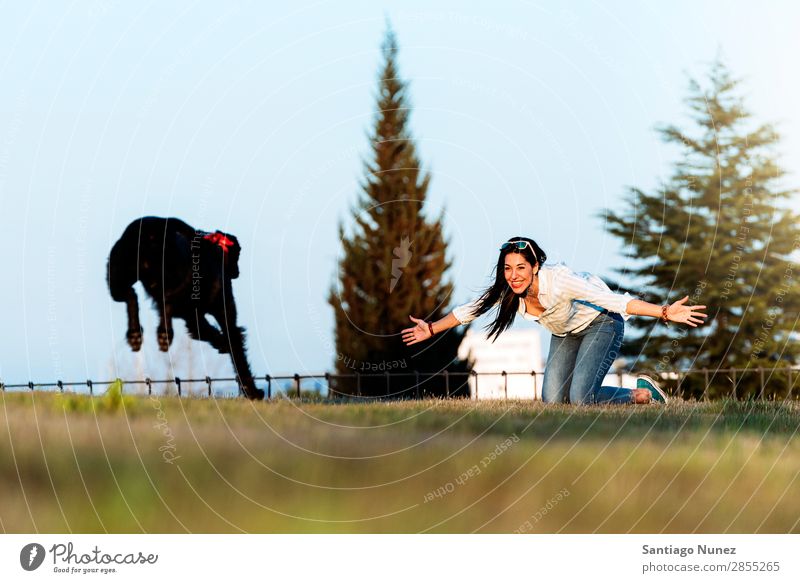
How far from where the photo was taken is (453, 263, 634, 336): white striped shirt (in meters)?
9.60

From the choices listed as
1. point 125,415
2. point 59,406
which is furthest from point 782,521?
point 59,406

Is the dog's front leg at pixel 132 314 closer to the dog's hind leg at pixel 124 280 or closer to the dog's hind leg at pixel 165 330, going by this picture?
the dog's hind leg at pixel 124 280

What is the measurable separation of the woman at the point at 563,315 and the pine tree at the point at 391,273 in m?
16.7

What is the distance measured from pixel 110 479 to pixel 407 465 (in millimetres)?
1748

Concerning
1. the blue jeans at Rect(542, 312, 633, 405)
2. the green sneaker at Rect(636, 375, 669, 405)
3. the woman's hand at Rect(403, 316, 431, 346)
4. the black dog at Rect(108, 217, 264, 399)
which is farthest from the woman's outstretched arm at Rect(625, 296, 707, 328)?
the black dog at Rect(108, 217, 264, 399)

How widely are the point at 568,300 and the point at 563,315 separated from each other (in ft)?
0.95

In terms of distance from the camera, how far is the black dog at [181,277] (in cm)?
999

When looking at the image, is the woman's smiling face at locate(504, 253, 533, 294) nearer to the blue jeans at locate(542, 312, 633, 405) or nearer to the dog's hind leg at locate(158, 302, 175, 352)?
the blue jeans at locate(542, 312, 633, 405)

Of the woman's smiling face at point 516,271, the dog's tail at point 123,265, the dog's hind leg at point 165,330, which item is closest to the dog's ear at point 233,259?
the dog's hind leg at point 165,330

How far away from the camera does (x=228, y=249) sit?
35.0 ft

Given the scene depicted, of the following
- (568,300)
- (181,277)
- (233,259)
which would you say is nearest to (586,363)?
(568,300)

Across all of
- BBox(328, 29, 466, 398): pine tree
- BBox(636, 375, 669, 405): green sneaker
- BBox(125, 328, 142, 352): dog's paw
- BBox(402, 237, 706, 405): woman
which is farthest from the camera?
BBox(328, 29, 466, 398): pine tree

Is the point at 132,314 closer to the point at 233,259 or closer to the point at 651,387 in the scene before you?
the point at 233,259

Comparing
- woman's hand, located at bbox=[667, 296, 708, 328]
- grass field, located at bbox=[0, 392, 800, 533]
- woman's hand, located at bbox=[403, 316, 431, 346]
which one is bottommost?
grass field, located at bbox=[0, 392, 800, 533]
